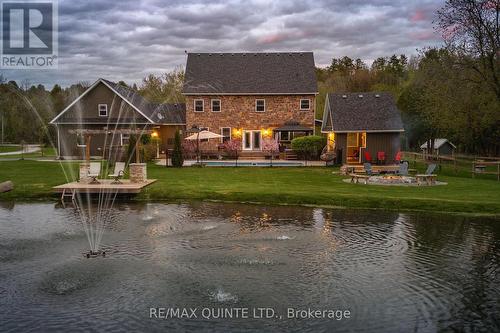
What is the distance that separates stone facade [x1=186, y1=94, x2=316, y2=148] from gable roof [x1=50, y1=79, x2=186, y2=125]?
3.48m

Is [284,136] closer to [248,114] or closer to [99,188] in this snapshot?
[248,114]

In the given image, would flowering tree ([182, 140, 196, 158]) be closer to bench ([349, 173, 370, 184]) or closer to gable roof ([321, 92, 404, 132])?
gable roof ([321, 92, 404, 132])

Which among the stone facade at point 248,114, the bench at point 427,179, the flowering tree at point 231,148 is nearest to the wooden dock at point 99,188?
the bench at point 427,179

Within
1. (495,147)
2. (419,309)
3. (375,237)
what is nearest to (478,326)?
(419,309)

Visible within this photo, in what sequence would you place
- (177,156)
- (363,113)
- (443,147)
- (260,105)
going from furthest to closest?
(443,147)
(260,105)
(363,113)
(177,156)

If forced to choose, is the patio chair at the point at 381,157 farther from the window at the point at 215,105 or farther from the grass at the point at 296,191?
the window at the point at 215,105

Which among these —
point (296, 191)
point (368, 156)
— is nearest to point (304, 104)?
point (368, 156)

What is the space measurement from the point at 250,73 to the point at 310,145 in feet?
36.6

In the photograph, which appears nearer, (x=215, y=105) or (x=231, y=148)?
(x=231, y=148)

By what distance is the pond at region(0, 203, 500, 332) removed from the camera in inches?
335

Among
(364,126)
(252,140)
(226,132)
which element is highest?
(364,126)

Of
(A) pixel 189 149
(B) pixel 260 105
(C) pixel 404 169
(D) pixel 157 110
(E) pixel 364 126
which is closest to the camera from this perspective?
(C) pixel 404 169

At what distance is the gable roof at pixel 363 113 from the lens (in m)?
36.2

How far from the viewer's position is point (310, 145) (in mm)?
40188
